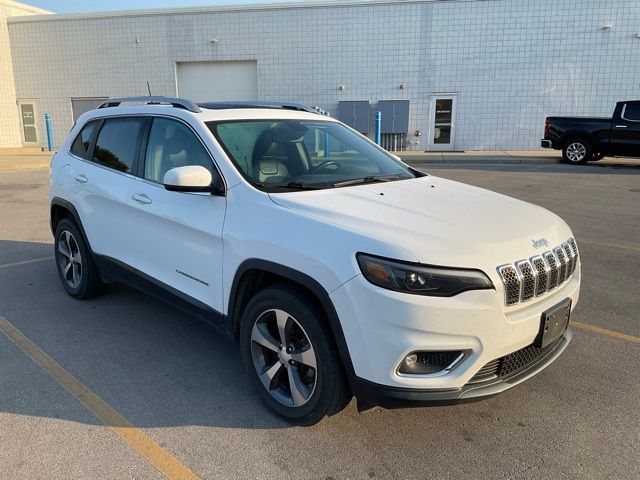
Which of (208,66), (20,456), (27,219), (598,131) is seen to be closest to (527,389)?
(20,456)

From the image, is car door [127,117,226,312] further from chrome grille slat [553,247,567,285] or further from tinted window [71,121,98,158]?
chrome grille slat [553,247,567,285]

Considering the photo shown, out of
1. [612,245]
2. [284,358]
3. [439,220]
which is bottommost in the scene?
[612,245]

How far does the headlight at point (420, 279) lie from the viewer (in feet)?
7.77

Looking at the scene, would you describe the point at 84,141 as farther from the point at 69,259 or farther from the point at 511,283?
the point at 511,283

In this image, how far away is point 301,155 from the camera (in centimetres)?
372

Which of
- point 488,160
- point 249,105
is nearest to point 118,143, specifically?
point 249,105

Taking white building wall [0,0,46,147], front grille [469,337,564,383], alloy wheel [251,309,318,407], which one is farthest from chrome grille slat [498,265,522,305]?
white building wall [0,0,46,147]

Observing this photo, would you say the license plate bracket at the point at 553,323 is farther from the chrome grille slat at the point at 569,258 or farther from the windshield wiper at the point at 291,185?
the windshield wiper at the point at 291,185

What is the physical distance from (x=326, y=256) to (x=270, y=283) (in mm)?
622

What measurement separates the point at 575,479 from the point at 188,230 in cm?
255

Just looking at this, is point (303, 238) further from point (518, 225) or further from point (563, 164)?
point (563, 164)

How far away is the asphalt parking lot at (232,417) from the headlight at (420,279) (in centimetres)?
92

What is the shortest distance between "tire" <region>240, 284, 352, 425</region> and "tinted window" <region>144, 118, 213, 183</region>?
104cm

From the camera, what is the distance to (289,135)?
3822 mm
